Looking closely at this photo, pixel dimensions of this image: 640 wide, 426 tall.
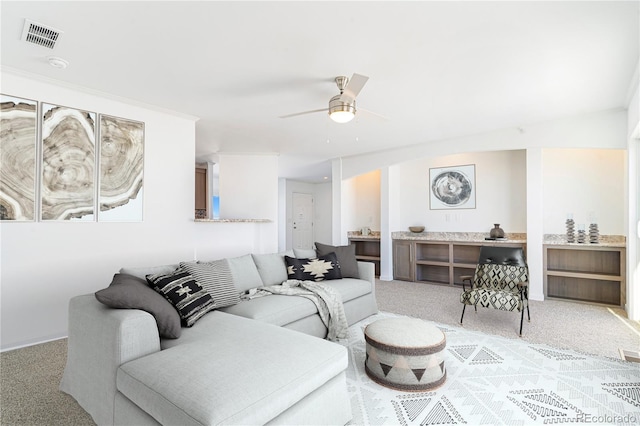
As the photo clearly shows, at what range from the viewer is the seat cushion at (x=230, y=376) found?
1265mm

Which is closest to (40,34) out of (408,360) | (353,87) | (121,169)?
(121,169)

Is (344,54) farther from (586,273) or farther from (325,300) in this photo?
(586,273)

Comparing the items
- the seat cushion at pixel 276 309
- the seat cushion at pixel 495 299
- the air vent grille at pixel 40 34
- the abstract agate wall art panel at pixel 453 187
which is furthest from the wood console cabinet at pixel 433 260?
the air vent grille at pixel 40 34

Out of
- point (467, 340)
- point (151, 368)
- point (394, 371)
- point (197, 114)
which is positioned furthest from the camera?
point (197, 114)

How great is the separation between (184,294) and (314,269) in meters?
1.64

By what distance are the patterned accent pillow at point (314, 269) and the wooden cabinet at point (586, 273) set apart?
3.21m

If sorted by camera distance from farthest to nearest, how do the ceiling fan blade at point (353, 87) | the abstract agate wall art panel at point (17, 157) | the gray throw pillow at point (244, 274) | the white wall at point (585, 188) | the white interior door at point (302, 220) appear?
the white interior door at point (302, 220), the white wall at point (585, 188), the gray throw pillow at point (244, 274), the abstract agate wall art panel at point (17, 157), the ceiling fan blade at point (353, 87)

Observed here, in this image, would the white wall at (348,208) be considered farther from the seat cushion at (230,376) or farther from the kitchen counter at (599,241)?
the seat cushion at (230,376)

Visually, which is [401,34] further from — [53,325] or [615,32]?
[53,325]

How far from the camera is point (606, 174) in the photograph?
4.59m

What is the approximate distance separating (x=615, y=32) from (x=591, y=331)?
2759 mm

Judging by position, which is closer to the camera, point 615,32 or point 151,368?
point 151,368

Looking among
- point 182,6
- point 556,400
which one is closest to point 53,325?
point 182,6

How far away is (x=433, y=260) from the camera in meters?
6.09
